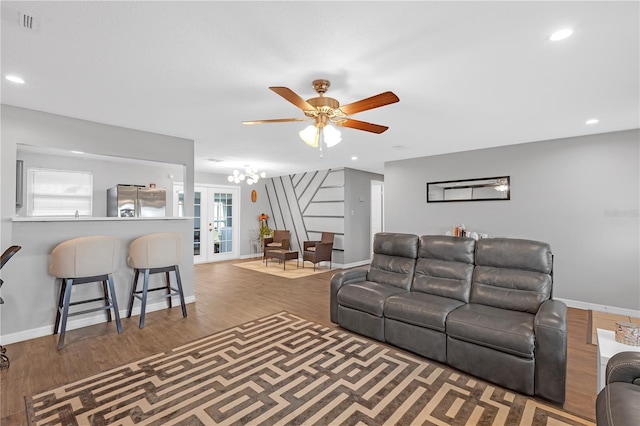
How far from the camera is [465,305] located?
2.91 metres

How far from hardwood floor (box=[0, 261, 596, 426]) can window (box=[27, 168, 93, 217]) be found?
3019 mm

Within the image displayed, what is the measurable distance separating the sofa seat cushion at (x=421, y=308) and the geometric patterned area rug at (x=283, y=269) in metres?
3.64

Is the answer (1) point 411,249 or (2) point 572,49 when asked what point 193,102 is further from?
(2) point 572,49

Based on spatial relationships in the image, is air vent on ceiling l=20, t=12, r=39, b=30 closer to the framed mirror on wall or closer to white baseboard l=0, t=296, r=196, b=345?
white baseboard l=0, t=296, r=196, b=345

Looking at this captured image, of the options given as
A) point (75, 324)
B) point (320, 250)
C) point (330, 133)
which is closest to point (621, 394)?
point (330, 133)

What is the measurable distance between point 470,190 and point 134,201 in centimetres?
646

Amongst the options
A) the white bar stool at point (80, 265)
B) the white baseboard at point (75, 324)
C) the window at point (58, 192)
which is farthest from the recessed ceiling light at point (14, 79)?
the window at point (58, 192)

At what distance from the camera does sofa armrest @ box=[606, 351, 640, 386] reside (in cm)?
152

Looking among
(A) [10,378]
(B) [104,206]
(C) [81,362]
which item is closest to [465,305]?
(C) [81,362]

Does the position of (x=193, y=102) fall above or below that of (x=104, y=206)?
above

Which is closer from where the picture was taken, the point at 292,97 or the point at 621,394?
the point at 621,394

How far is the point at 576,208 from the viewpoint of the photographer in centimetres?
445

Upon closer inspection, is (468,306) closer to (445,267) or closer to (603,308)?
(445,267)

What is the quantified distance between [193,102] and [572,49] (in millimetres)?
3287
